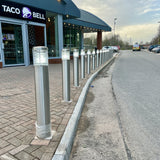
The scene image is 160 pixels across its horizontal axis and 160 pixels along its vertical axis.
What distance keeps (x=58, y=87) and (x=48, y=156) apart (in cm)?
362

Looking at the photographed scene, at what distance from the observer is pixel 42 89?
2.31 m

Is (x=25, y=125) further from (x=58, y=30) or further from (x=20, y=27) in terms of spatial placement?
(x=58, y=30)

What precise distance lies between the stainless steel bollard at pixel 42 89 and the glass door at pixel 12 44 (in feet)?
28.1

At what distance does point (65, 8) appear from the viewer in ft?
40.4

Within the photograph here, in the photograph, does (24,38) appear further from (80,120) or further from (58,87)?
(80,120)

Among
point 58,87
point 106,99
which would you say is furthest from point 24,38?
point 106,99

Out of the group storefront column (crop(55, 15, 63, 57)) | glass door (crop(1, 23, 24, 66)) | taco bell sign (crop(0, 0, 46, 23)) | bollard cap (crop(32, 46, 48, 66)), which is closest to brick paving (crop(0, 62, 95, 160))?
bollard cap (crop(32, 46, 48, 66))

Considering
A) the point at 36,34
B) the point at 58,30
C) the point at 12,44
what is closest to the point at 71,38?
the point at 58,30

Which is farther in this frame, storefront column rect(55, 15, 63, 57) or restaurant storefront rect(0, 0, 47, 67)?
storefront column rect(55, 15, 63, 57)

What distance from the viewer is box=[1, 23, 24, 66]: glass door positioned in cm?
980

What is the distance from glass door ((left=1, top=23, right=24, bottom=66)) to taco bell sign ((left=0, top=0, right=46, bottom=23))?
766mm

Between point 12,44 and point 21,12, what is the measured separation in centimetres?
214

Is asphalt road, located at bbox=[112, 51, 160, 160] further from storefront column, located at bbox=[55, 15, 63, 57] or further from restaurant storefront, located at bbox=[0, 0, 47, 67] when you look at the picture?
storefront column, located at bbox=[55, 15, 63, 57]

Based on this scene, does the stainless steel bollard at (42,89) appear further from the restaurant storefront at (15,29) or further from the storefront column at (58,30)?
the storefront column at (58,30)
